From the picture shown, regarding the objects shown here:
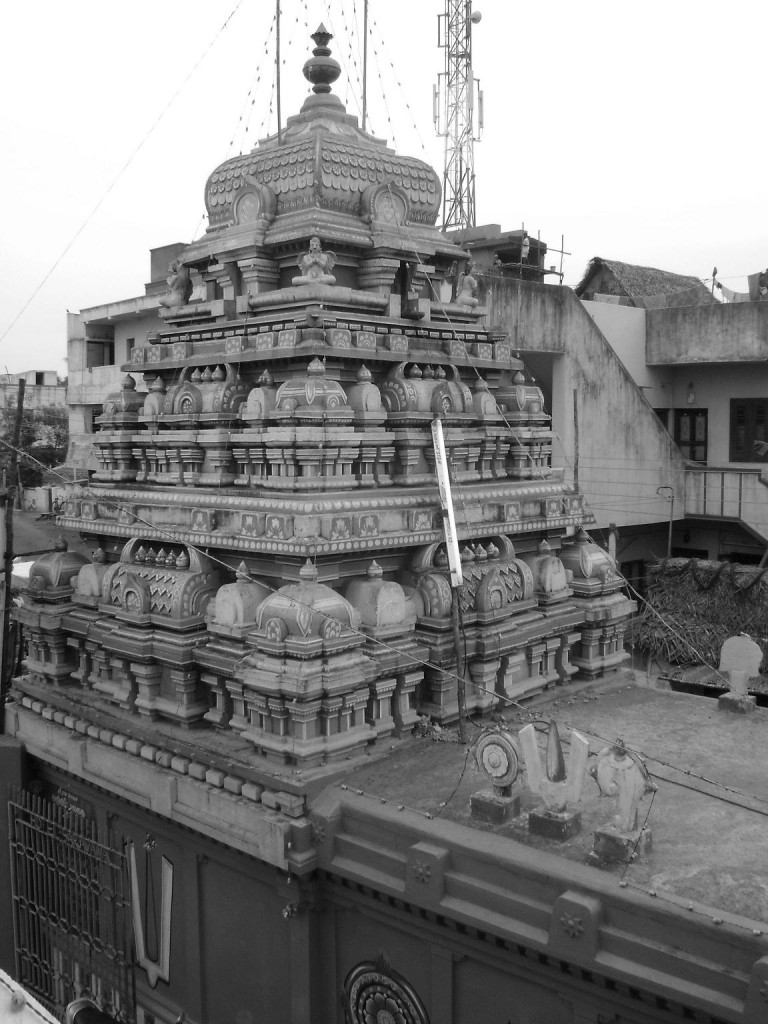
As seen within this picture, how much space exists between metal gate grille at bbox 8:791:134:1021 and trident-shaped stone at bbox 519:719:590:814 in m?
4.37

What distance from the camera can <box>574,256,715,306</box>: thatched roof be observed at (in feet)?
98.8

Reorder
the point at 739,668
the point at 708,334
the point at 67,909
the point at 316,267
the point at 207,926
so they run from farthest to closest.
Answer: the point at 708,334, the point at 739,668, the point at 316,267, the point at 67,909, the point at 207,926

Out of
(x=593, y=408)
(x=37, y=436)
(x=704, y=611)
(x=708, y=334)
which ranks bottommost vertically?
(x=704, y=611)

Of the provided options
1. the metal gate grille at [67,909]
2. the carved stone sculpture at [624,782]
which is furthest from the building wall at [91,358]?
the carved stone sculpture at [624,782]

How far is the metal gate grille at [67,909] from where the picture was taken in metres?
10.0

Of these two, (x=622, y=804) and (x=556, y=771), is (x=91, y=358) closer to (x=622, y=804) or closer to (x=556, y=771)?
(x=556, y=771)

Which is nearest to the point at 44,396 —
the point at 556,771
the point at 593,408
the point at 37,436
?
the point at 37,436

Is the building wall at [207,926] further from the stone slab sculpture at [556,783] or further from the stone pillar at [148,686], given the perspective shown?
the stone slab sculpture at [556,783]

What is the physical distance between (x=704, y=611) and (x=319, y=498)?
43.3ft

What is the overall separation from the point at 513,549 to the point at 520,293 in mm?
9789

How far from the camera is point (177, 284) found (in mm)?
13680

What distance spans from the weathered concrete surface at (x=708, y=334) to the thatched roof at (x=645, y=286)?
5.29 m

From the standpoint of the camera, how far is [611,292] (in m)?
31.6

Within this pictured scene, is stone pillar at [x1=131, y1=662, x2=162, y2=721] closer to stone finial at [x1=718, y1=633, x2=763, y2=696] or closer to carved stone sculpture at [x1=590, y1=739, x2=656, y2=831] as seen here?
carved stone sculpture at [x1=590, y1=739, x2=656, y2=831]
